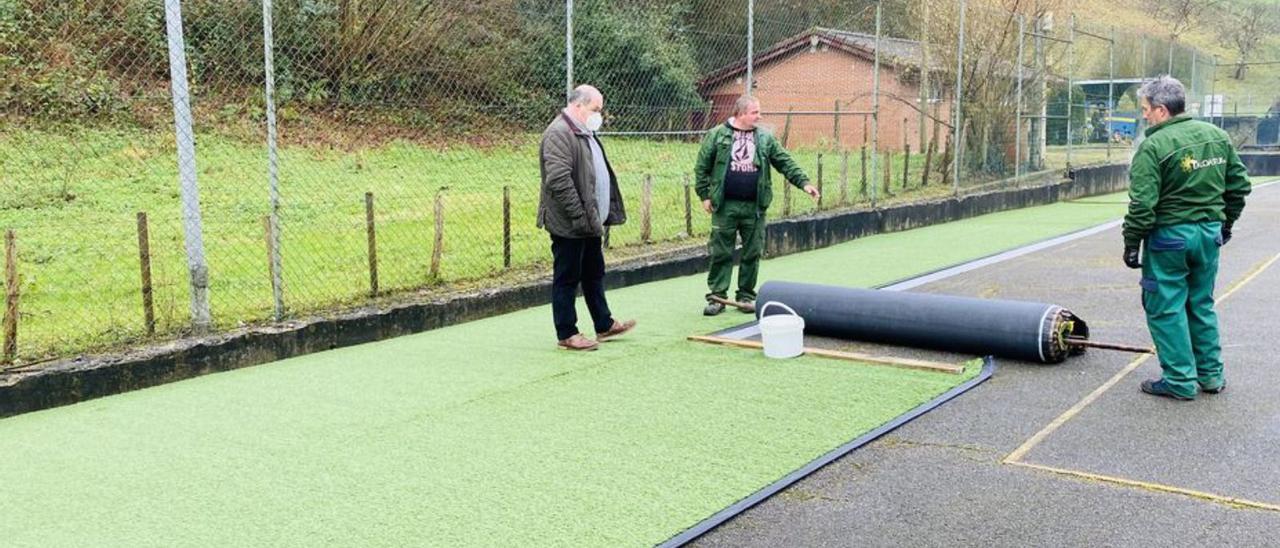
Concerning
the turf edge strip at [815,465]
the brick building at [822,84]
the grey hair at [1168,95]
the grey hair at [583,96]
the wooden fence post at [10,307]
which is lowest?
the turf edge strip at [815,465]

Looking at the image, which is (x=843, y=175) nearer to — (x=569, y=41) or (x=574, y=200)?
(x=569, y=41)

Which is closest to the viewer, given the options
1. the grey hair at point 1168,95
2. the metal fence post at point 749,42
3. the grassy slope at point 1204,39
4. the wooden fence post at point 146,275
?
the grey hair at point 1168,95

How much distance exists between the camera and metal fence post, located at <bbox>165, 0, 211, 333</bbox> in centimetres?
621

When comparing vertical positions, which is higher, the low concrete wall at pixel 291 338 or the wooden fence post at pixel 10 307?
the wooden fence post at pixel 10 307

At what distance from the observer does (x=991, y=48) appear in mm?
18406

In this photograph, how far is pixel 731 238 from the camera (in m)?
8.17

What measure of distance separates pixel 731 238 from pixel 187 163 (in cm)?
395

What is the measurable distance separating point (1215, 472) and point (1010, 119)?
15283mm

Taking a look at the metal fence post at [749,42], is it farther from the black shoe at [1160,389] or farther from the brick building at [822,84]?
the black shoe at [1160,389]

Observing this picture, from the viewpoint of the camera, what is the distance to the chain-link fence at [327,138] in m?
6.55

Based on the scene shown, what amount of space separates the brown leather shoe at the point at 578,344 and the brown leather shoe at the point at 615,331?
0.67 ft

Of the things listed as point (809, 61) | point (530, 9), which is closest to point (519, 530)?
point (530, 9)

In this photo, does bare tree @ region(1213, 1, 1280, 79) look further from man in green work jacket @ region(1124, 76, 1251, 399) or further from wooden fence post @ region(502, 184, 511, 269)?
man in green work jacket @ region(1124, 76, 1251, 399)

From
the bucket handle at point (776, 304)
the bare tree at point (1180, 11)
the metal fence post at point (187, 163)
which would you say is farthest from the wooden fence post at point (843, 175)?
Result: the bare tree at point (1180, 11)
